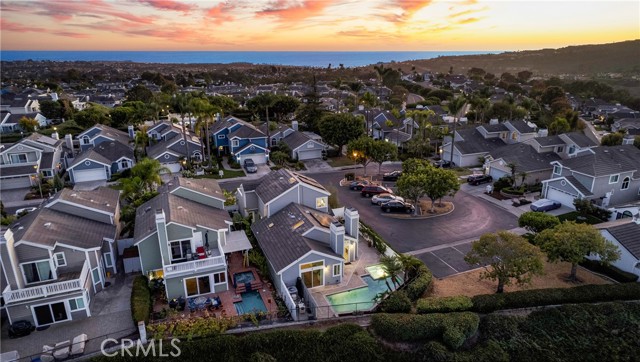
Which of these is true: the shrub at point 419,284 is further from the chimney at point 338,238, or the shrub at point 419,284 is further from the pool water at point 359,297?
the chimney at point 338,238

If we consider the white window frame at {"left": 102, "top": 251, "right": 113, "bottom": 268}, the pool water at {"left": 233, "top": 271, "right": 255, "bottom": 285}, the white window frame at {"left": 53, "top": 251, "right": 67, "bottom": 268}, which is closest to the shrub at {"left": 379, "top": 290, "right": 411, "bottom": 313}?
the pool water at {"left": 233, "top": 271, "right": 255, "bottom": 285}

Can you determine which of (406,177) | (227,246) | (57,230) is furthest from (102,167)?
(406,177)

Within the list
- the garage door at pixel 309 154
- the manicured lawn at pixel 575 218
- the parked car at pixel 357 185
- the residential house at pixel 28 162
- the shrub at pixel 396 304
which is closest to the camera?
the shrub at pixel 396 304

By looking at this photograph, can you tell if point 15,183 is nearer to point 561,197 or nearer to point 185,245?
point 185,245

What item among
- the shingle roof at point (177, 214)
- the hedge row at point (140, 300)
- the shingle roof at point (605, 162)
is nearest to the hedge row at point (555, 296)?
the shingle roof at point (605, 162)

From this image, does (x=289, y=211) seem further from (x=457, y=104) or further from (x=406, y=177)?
Answer: (x=457, y=104)

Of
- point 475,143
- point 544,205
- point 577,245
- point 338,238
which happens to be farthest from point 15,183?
point 475,143
